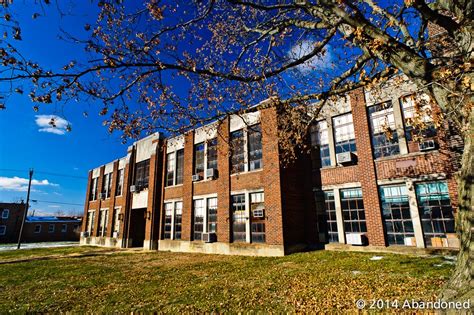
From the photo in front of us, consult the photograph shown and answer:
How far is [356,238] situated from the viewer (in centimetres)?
1317

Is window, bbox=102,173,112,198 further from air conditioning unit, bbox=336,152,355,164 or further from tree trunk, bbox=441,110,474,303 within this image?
tree trunk, bbox=441,110,474,303

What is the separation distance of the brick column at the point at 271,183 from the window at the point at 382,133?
198 inches

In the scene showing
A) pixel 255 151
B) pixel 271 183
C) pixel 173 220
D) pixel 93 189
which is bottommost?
pixel 173 220

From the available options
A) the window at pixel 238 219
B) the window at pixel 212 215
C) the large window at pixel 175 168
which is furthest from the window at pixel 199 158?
the window at pixel 238 219

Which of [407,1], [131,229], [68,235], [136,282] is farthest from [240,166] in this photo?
[68,235]

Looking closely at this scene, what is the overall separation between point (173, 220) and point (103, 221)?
15.1 meters

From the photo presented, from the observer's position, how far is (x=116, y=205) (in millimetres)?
29328

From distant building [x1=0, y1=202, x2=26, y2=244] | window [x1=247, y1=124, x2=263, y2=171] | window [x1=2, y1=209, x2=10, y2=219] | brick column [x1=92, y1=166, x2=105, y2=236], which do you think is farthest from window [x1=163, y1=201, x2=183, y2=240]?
window [x1=2, y1=209, x2=10, y2=219]

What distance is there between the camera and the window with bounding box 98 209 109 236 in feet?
102

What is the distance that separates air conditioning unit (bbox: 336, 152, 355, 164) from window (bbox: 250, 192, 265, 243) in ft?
15.6

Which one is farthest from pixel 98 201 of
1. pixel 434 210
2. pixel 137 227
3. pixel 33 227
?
pixel 434 210

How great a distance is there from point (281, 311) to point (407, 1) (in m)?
6.53

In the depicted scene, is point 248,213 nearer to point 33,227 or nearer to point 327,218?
point 327,218

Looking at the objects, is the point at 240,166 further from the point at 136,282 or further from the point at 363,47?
the point at 363,47
